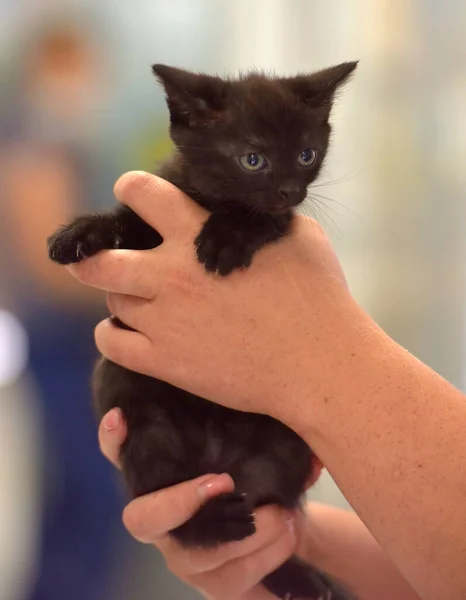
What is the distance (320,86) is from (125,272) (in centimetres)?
43

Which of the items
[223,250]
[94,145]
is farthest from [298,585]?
[94,145]

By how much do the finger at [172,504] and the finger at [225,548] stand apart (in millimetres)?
52

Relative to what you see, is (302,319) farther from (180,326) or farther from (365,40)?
(365,40)

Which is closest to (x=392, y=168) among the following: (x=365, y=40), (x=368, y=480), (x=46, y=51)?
(x=365, y=40)

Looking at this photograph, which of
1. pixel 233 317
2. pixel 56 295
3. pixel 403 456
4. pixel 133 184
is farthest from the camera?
pixel 56 295

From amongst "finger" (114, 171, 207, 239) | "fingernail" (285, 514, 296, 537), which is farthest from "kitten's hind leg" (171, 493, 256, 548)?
"finger" (114, 171, 207, 239)

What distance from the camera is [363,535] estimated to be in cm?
106

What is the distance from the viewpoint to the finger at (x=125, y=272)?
2.65 feet

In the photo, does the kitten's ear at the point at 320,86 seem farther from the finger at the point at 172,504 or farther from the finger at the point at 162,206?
the finger at the point at 172,504

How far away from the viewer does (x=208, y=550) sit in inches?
32.1

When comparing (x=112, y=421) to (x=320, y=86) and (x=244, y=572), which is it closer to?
(x=244, y=572)

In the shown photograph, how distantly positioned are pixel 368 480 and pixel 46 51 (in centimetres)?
145

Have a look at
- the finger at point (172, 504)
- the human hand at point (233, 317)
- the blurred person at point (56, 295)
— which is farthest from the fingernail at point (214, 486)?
the blurred person at point (56, 295)

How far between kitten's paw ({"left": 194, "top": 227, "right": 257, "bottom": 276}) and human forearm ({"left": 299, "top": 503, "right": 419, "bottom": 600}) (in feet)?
1.67
